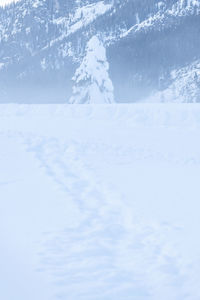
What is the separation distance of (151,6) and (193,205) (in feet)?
338

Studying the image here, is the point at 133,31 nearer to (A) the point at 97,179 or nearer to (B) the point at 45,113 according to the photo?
(B) the point at 45,113

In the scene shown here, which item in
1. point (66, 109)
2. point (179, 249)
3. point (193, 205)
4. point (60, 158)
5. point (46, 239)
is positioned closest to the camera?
point (179, 249)

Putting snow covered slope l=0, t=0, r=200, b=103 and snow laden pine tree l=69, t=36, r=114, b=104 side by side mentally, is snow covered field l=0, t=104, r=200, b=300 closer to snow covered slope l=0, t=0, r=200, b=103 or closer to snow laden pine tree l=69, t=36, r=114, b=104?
snow laden pine tree l=69, t=36, r=114, b=104

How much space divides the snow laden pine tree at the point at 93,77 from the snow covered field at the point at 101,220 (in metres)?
27.9

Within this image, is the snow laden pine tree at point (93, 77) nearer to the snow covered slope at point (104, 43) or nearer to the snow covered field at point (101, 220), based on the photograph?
the snow covered field at point (101, 220)

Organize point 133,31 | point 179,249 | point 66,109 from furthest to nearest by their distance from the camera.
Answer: point 133,31
point 66,109
point 179,249

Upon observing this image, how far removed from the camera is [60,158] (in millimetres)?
10406

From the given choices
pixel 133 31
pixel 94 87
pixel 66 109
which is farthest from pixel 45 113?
pixel 133 31

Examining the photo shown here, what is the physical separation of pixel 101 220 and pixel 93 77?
1379 inches

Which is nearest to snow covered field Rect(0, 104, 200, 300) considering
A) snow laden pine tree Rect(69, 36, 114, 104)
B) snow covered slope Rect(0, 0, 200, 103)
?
snow laden pine tree Rect(69, 36, 114, 104)

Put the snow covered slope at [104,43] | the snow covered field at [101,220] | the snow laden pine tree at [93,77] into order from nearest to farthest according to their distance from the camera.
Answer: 1. the snow covered field at [101,220]
2. the snow laden pine tree at [93,77]
3. the snow covered slope at [104,43]

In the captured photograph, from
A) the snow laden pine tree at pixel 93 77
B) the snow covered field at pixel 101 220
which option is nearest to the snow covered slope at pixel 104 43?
the snow laden pine tree at pixel 93 77

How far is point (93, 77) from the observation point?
39.9 metres

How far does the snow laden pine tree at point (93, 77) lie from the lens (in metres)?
39.5
